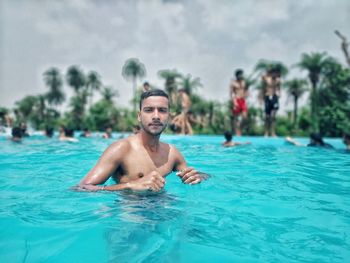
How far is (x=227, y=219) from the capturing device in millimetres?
2283

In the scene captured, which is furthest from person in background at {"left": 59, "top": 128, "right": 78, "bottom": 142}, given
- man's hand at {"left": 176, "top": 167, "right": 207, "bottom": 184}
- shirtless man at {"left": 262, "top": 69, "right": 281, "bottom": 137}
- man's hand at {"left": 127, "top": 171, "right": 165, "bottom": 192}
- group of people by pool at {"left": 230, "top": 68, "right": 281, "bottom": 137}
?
man's hand at {"left": 127, "top": 171, "right": 165, "bottom": 192}

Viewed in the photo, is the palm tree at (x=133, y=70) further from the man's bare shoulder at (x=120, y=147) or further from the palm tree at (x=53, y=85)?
the man's bare shoulder at (x=120, y=147)

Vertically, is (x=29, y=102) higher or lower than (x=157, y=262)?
higher

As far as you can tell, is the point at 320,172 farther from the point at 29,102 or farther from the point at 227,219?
the point at 29,102

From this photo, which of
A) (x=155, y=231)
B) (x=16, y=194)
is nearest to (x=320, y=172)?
(x=155, y=231)

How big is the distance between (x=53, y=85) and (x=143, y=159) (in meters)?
49.0

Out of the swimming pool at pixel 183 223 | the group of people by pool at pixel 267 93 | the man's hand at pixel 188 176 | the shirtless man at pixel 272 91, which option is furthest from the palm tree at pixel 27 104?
the man's hand at pixel 188 176

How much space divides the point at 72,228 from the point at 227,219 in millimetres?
1090

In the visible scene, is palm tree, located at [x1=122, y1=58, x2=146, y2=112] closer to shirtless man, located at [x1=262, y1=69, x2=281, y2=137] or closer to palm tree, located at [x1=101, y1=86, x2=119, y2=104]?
palm tree, located at [x1=101, y1=86, x2=119, y2=104]

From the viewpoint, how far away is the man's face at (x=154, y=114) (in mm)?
2908

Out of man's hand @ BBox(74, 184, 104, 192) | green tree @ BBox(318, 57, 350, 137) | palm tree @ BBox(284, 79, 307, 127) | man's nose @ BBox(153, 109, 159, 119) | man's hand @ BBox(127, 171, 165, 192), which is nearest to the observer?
man's hand @ BBox(127, 171, 165, 192)

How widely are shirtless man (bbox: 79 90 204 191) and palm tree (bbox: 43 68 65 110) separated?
48177 millimetres

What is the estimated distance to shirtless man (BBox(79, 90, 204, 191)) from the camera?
2.60m

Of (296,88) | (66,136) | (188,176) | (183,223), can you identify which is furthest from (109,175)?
(296,88)
